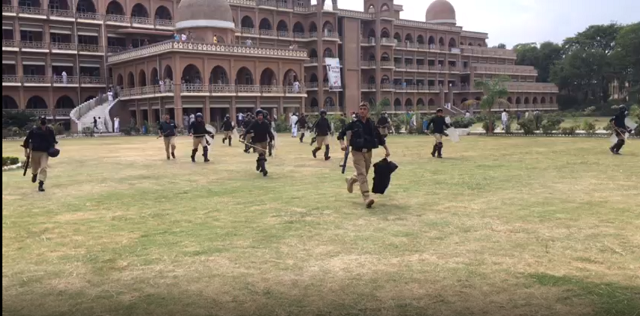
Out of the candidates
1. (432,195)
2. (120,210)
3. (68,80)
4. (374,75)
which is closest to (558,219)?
(432,195)

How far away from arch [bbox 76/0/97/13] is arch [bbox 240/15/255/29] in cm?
1343

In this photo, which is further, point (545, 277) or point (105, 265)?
point (105, 265)

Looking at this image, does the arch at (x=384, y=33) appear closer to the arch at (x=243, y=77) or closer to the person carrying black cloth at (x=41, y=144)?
the arch at (x=243, y=77)

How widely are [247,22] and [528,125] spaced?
3321 cm

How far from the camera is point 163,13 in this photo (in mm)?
50219

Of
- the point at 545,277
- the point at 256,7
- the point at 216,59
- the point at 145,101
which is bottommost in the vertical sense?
the point at 545,277

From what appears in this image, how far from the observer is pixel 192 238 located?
21.8ft

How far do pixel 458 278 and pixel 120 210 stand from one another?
5784mm

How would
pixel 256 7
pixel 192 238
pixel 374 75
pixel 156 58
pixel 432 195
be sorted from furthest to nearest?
pixel 374 75 → pixel 256 7 → pixel 156 58 → pixel 432 195 → pixel 192 238

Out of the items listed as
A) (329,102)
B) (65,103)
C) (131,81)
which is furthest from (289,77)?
(65,103)

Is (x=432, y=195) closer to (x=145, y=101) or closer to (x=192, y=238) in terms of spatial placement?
(x=192, y=238)

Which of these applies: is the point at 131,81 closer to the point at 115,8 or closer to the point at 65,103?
the point at 65,103

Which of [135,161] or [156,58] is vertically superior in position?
[156,58]

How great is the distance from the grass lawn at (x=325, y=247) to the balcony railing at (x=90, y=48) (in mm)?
37044
